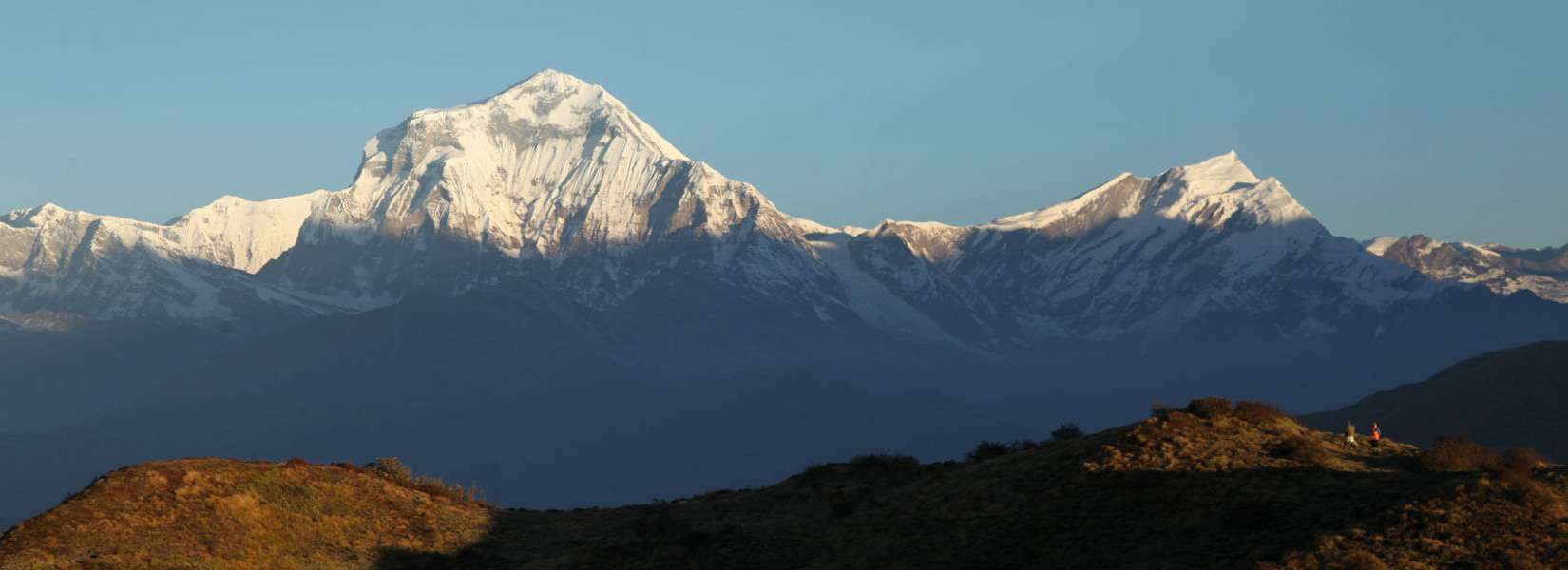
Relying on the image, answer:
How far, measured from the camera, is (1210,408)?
7725 cm

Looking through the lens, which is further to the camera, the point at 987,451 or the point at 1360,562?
the point at 987,451

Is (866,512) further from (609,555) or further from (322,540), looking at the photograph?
(322,540)

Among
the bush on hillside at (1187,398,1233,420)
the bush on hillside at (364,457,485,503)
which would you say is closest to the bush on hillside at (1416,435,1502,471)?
the bush on hillside at (1187,398,1233,420)

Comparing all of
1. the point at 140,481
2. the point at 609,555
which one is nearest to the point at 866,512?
the point at 609,555

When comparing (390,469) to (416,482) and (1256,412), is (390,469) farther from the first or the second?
(1256,412)

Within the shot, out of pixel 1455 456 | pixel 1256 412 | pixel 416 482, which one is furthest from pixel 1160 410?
pixel 416 482

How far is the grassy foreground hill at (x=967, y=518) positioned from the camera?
59.2 meters

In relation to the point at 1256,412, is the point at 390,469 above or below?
above

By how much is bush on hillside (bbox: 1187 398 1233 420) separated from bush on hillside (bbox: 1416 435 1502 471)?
25.3ft

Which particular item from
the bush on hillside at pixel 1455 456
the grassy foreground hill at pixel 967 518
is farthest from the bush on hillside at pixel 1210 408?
the bush on hillside at pixel 1455 456

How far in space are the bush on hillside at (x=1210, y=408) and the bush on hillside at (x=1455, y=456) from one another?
7.72 meters

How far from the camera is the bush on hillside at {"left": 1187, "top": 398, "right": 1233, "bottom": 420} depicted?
7650 centimetres

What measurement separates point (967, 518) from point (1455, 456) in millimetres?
19387

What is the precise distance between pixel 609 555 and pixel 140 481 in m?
17.8
